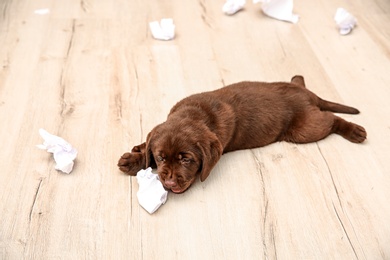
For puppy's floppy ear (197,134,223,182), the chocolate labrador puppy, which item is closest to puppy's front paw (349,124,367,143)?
the chocolate labrador puppy

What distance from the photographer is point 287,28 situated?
323 centimetres

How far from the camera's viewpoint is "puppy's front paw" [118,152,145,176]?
2.00 metres

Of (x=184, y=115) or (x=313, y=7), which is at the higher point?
(x=184, y=115)

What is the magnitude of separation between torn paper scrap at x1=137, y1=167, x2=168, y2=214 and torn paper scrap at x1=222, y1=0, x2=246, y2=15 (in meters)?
1.75

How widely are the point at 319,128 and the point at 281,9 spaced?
1.41m

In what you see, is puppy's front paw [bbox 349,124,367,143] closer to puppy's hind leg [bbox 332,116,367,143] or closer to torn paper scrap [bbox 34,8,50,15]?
puppy's hind leg [bbox 332,116,367,143]

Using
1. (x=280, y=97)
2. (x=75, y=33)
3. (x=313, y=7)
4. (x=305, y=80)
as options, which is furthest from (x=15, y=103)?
(x=313, y=7)

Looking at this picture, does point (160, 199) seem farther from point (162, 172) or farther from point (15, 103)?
point (15, 103)

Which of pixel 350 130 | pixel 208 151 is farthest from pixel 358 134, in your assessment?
pixel 208 151

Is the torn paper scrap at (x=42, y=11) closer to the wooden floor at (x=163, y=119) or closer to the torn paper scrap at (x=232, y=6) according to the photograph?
the wooden floor at (x=163, y=119)

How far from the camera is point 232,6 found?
329 centimetres

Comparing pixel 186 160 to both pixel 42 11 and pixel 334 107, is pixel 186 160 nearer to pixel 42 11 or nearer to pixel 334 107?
pixel 334 107

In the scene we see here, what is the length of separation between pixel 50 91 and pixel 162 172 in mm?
1043

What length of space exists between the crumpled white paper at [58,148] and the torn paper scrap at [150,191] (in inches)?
13.8
